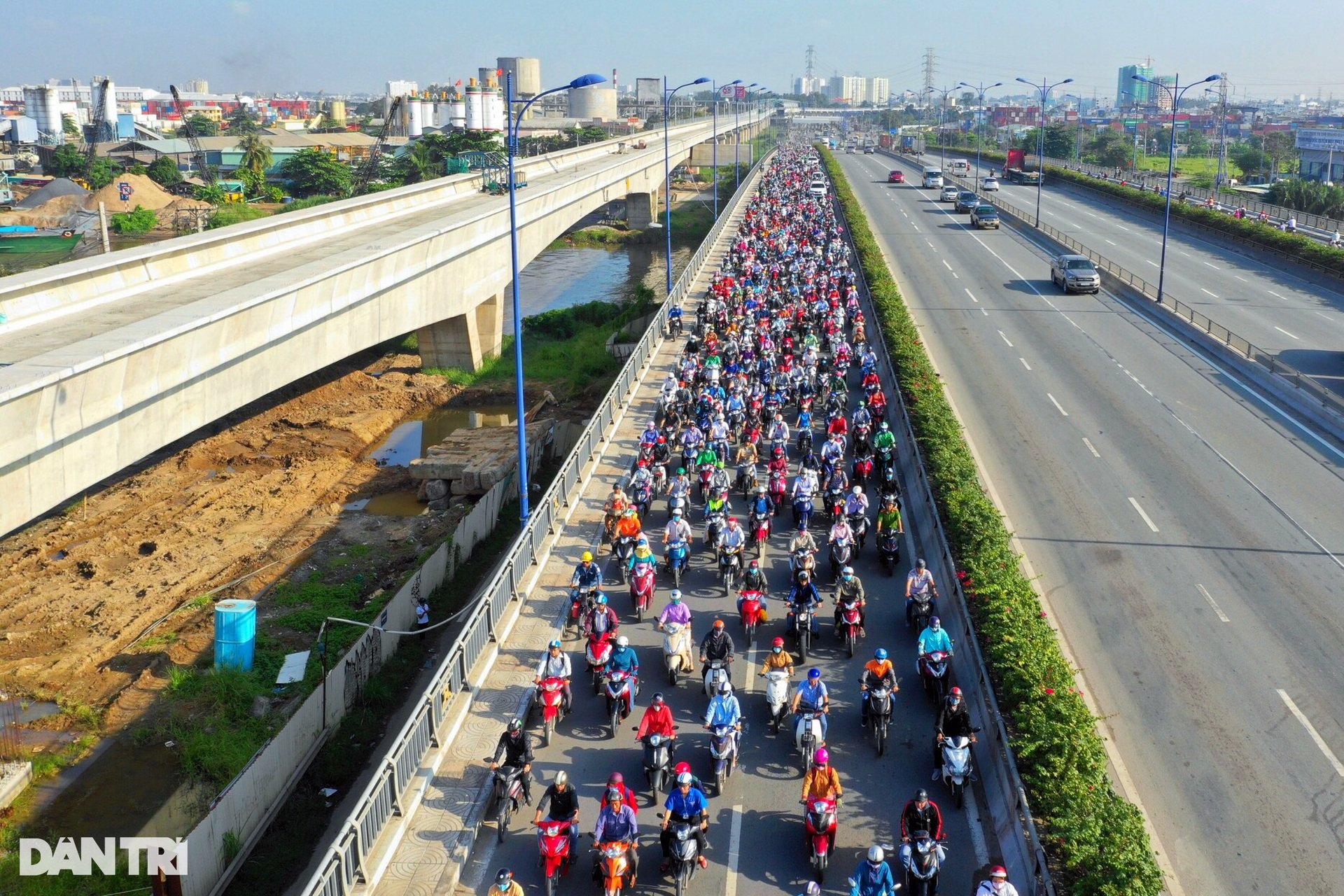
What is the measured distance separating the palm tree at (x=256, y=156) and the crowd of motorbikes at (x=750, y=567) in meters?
93.6

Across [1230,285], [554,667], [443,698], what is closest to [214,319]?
[443,698]

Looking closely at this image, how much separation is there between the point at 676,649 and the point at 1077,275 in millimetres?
32840

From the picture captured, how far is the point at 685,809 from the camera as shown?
10.7 m

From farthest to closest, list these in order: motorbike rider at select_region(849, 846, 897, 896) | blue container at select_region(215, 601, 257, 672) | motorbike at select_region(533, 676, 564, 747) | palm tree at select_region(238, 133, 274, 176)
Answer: palm tree at select_region(238, 133, 274, 176), blue container at select_region(215, 601, 257, 672), motorbike at select_region(533, 676, 564, 747), motorbike rider at select_region(849, 846, 897, 896)

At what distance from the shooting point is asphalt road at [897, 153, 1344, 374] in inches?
1334

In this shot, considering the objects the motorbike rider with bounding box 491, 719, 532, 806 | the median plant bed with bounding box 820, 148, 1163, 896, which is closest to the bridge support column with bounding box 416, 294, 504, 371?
the median plant bed with bounding box 820, 148, 1163, 896

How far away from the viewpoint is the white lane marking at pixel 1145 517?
19.5 meters

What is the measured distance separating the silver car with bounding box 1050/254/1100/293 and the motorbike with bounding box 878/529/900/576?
27998mm

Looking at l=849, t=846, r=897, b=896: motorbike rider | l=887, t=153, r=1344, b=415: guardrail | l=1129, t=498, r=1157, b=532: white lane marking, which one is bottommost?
l=849, t=846, r=897, b=896: motorbike rider

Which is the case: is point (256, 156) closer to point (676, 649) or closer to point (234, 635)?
point (234, 635)

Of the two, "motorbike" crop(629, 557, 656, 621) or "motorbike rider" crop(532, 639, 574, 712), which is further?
"motorbike" crop(629, 557, 656, 621)

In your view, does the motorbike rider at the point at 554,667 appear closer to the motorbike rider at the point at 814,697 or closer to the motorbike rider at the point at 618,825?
the motorbike rider at the point at 814,697

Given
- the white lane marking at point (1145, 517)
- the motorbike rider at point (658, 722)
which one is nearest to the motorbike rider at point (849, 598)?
the motorbike rider at point (658, 722)

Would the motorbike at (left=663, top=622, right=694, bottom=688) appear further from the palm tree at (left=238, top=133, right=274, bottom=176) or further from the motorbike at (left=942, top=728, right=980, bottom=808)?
the palm tree at (left=238, top=133, right=274, bottom=176)
